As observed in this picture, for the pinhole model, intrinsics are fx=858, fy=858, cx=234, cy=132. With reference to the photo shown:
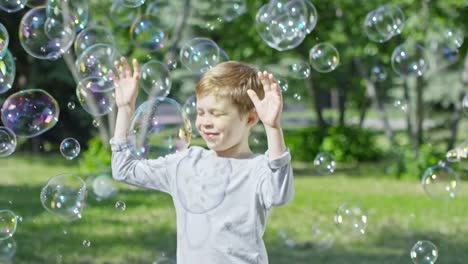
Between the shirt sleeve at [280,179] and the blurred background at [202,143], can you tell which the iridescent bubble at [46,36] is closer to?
the blurred background at [202,143]

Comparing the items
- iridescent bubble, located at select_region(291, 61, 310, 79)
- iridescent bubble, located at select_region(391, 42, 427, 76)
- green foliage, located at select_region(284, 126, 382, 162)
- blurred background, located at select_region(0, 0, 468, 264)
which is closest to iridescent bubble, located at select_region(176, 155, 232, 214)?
blurred background, located at select_region(0, 0, 468, 264)

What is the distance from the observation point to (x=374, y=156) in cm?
1825

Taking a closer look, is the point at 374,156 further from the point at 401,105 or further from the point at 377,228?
the point at 401,105

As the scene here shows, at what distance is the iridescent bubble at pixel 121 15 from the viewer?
597 cm

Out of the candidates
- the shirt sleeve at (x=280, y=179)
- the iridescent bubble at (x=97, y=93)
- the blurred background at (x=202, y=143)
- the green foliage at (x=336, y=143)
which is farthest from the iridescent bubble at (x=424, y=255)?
the green foliage at (x=336, y=143)

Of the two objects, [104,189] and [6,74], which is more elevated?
[6,74]

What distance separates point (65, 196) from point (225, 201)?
1.58 m

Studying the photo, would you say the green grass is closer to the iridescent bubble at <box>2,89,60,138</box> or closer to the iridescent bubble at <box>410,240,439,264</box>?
the iridescent bubble at <box>410,240,439,264</box>

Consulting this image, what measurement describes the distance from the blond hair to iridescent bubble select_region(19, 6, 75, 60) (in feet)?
6.68

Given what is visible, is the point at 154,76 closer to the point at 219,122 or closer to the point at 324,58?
the point at 324,58

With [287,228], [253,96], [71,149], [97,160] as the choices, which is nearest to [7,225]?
[71,149]

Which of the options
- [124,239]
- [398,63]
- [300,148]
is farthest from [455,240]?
[300,148]

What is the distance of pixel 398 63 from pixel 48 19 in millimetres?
3020

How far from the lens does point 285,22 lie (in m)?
5.21
